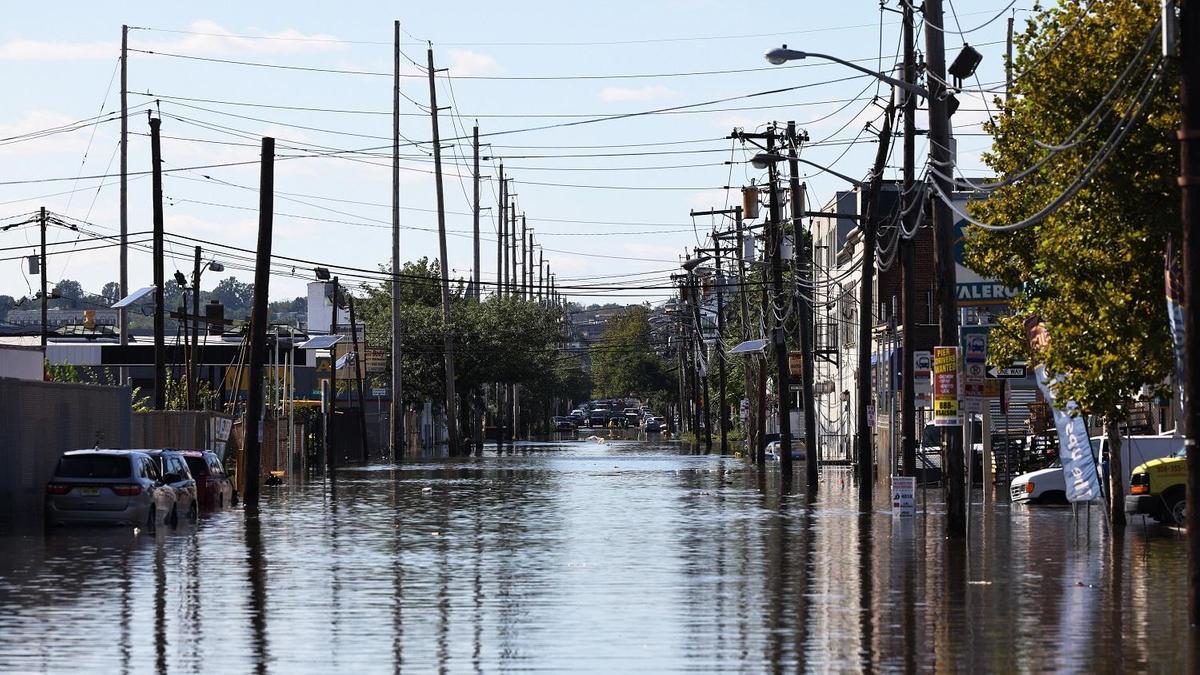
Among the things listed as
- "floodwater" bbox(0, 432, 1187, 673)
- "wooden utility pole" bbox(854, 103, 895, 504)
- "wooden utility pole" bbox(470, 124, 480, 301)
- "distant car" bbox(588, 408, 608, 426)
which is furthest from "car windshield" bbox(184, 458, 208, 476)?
"distant car" bbox(588, 408, 608, 426)

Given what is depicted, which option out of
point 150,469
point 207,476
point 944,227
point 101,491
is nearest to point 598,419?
point 207,476

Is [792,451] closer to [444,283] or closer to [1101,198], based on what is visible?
[444,283]

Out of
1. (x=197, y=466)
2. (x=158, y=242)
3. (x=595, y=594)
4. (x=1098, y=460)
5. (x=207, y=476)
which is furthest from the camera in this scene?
(x=158, y=242)

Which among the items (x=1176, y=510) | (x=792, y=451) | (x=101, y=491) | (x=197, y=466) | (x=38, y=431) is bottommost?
(x=1176, y=510)

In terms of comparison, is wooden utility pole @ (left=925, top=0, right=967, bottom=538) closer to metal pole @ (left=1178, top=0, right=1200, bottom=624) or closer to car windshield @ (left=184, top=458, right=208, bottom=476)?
metal pole @ (left=1178, top=0, right=1200, bottom=624)

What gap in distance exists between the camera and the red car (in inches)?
1570

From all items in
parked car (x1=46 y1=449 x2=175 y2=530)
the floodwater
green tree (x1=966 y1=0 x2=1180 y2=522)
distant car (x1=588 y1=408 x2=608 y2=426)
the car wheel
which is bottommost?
the floodwater

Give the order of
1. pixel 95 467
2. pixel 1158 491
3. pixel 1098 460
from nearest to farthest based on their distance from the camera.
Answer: pixel 1158 491
pixel 95 467
pixel 1098 460

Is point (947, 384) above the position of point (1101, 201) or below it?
below

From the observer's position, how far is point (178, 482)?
34875mm

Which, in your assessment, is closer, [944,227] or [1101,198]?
[1101,198]

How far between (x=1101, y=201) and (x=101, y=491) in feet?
57.3

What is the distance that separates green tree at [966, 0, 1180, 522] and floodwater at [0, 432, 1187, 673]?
279cm

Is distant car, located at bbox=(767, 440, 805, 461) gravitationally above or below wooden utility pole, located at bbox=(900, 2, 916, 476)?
below
